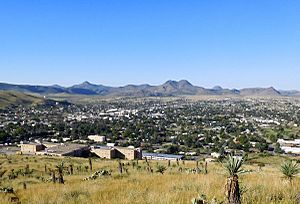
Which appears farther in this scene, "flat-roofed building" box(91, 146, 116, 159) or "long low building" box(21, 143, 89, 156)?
"flat-roofed building" box(91, 146, 116, 159)

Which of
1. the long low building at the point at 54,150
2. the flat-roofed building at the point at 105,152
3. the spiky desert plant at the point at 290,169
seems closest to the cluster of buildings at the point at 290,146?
the flat-roofed building at the point at 105,152

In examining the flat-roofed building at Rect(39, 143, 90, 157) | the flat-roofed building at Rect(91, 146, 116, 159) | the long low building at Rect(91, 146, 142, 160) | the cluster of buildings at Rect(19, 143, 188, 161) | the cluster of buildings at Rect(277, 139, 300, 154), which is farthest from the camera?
the cluster of buildings at Rect(277, 139, 300, 154)

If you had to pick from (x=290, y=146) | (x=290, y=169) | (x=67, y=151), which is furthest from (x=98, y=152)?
(x=290, y=169)

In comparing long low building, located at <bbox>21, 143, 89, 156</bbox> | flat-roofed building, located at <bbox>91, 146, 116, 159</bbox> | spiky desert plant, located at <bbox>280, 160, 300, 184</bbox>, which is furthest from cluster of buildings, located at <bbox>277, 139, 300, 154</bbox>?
spiky desert plant, located at <bbox>280, 160, 300, 184</bbox>

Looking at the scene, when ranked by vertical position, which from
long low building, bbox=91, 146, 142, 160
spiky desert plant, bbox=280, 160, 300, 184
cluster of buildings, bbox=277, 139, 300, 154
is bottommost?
cluster of buildings, bbox=277, 139, 300, 154

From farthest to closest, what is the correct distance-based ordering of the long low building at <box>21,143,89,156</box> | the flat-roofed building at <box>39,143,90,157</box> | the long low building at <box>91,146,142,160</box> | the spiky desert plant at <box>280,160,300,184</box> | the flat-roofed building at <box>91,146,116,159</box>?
the flat-roofed building at <box>91,146,116,159</box> < the long low building at <box>91,146,142,160</box> < the long low building at <box>21,143,89,156</box> < the flat-roofed building at <box>39,143,90,157</box> < the spiky desert plant at <box>280,160,300,184</box>

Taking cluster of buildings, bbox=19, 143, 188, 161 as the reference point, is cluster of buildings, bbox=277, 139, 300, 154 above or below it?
below

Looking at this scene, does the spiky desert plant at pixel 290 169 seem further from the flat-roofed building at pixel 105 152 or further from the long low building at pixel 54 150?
the flat-roofed building at pixel 105 152

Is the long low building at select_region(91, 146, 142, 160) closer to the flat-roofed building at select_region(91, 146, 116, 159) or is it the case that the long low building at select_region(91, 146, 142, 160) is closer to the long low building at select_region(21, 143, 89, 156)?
the flat-roofed building at select_region(91, 146, 116, 159)

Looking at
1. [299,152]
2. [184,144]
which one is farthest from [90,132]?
[299,152]

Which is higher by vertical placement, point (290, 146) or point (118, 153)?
point (118, 153)

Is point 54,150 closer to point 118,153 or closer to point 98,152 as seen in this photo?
point 98,152

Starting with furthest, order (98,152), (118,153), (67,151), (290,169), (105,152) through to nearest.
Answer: (118,153), (98,152), (105,152), (67,151), (290,169)

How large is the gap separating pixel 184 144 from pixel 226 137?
1368 centimetres
